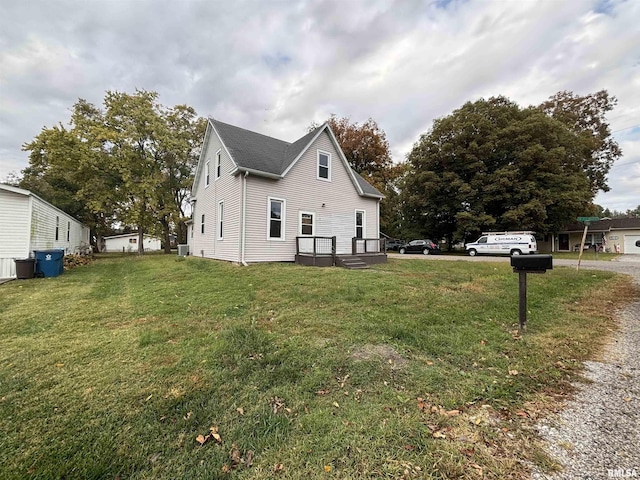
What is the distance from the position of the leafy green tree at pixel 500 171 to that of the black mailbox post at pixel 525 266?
23.3m

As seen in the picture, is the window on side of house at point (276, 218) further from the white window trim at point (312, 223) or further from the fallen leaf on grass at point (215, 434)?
the fallen leaf on grass at point (215, 434)

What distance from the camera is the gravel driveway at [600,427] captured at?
178 cm

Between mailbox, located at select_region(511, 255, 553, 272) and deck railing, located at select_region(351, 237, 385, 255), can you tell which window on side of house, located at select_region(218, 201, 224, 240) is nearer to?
deck railing, located at select_region(351, 237, 385, 255)

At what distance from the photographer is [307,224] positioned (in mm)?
13562

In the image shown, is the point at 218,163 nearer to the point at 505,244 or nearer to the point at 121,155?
the point at 121,155

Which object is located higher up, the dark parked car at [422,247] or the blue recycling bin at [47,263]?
the dark parked car at [422,247]

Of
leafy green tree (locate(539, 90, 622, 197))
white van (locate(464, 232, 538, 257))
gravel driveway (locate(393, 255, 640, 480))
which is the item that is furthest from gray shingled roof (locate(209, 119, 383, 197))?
leafy green tree (locate(539, 90, 622, 197))

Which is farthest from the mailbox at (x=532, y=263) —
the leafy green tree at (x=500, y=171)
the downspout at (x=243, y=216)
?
the leafy green tree at (x=500, y=171)

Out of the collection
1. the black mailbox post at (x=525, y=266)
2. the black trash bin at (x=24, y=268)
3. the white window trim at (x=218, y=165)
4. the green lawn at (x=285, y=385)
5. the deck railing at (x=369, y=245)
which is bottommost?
Result: the green lawn at (x=285, y=385)

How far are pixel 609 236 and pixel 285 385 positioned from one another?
4123cm

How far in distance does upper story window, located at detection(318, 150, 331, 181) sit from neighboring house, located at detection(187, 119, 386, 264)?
0.04 m

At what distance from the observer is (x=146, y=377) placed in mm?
2977

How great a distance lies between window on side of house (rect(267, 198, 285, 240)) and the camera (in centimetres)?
1243

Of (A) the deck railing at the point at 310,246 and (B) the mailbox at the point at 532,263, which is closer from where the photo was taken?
(B) the mailbox at the point at 532,263
